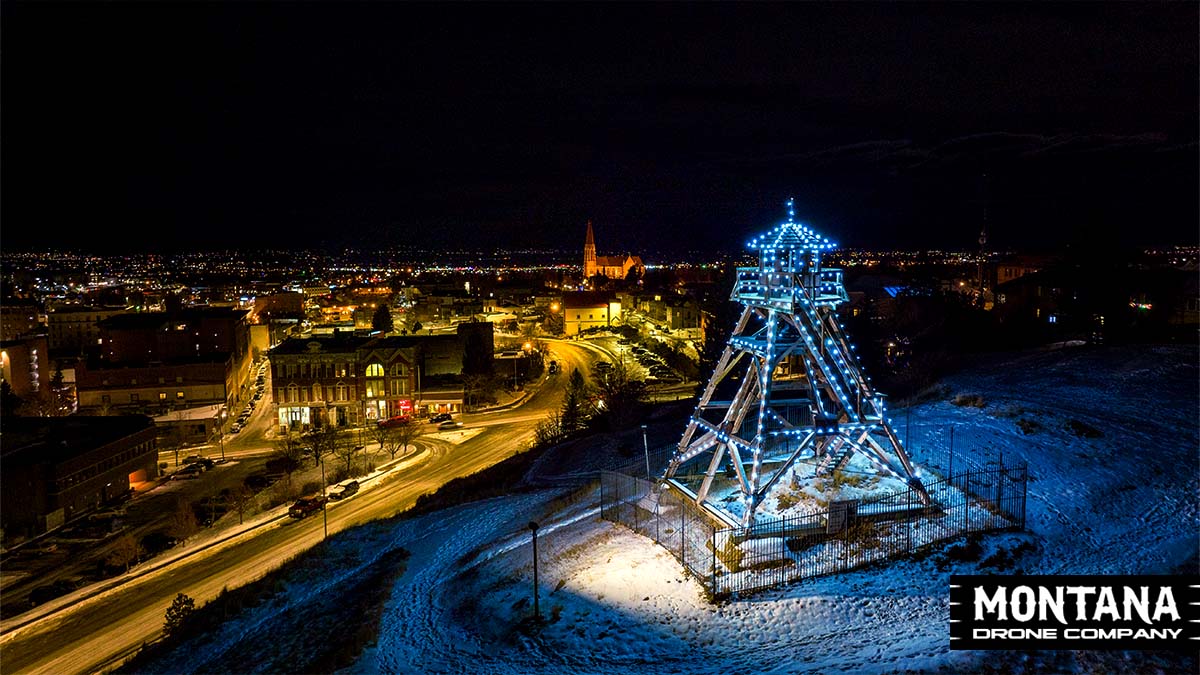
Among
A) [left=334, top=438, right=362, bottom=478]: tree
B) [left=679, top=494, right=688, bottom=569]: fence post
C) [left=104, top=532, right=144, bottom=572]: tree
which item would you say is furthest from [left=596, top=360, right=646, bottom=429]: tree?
[left=104, top=532, right=144, bottom=572]: tree

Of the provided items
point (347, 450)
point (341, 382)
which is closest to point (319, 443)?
point (347, 450)

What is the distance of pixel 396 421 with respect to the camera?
50.6 metres

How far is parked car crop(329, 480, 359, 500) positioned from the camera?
3453 centimetres

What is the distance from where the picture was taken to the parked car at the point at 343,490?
1359 inches

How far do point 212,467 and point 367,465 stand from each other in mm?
10400

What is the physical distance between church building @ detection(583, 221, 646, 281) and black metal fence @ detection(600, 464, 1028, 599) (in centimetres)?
13671

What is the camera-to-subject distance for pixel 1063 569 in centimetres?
1287

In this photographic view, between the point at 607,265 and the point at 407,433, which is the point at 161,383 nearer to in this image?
the point at 407,433

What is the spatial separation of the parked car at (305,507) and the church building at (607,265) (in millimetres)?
121473

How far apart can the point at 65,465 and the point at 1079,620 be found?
138ft

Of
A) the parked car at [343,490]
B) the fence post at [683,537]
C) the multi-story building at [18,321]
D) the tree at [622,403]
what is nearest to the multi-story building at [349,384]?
the tree at [622,403]

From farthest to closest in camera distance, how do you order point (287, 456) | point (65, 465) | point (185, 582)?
point (287, 456)
point (65, 465)
point (185, 582)

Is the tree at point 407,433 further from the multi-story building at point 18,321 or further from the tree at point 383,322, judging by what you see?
the multi-story building at point 18,321

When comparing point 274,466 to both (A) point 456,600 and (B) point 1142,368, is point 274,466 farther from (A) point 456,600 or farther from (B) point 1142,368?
(B) point 1142,368
